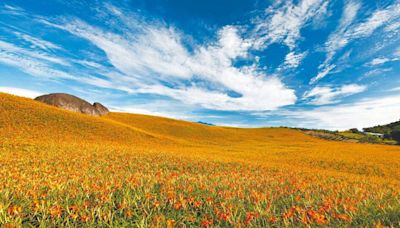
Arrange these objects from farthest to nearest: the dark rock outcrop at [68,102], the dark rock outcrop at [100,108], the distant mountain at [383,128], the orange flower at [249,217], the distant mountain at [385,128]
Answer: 1. the distant mountain at [383,128]
2. the distant mountain at [385,128]
3. the dark rock outcrop at [100,108]
4. the dark rock outcrop at [68,102]
5. the orange flower at [249,217]

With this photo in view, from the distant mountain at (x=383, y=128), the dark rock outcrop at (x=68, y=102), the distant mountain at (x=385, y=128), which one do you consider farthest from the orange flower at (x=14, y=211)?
the distant mountain at (x=383, y=128)

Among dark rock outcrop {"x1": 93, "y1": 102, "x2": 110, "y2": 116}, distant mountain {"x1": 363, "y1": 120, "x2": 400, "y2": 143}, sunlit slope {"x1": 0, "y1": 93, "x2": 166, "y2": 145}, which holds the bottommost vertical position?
sunlit slope {"x1": 0, "y1": 93, "x2": 166, "y2": 145}

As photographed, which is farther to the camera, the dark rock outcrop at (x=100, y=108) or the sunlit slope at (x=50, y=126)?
the dark rock outcrop at (x=100, y=108)

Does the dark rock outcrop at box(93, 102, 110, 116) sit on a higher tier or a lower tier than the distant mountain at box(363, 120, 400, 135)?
lower

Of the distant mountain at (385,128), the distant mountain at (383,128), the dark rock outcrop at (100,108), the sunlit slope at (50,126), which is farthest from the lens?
the distant mountain at (383,128)

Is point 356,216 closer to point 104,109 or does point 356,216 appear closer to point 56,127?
point 56,127

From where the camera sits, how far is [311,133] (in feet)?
270

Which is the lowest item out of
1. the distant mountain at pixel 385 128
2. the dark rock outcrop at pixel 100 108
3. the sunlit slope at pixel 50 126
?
the sunlit slope at pixel 50 126

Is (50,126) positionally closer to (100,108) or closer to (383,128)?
(100,108)

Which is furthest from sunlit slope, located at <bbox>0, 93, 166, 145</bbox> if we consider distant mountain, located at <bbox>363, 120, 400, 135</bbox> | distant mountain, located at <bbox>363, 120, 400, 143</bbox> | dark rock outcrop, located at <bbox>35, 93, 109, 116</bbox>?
distant mountain, located at <bbox>363, 120, 400, 135</bbox>

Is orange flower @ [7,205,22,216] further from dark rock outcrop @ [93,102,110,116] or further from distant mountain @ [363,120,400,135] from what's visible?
Result: distant mountain @ [363,120,400,135]

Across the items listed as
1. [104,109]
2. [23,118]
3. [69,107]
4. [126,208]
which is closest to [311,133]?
[104,109]

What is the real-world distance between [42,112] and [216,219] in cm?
3918

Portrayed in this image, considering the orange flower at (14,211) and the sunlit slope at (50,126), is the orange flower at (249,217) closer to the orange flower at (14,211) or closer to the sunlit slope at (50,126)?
the orange flower at (14,211)
